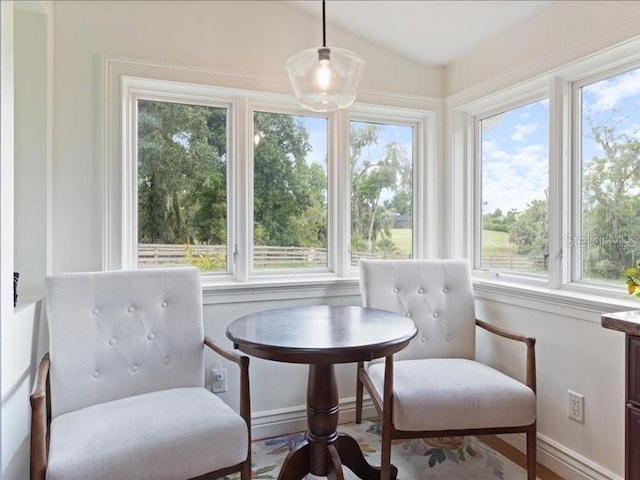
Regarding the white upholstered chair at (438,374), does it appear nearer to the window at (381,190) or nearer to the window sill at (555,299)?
the window sill at (555,299)

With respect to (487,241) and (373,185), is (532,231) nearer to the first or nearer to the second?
(487,241)

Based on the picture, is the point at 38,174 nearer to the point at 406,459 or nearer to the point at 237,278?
the point at 237,278

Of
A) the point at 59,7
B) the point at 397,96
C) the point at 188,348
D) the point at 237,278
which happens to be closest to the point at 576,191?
the point at 397,96

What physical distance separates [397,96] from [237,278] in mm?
1520

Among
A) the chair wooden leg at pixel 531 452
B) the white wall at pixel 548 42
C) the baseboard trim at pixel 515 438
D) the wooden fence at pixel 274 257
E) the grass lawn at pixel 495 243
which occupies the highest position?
the white wall at pixel 548 42

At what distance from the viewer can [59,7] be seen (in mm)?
2061

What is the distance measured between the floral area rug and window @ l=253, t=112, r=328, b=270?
0.99 meters

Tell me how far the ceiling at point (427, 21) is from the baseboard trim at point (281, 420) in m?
2.23

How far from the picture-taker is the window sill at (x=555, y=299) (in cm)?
182

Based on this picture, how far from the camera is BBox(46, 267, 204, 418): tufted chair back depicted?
5.62 ft

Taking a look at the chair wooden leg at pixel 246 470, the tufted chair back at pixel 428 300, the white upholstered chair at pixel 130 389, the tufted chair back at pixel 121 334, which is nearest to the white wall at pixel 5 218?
the white upholstered chair at pixel 130 389

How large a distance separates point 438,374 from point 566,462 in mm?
768

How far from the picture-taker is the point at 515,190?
8.21 feet

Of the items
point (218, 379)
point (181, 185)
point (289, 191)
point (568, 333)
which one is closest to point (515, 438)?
point (568, 333)
